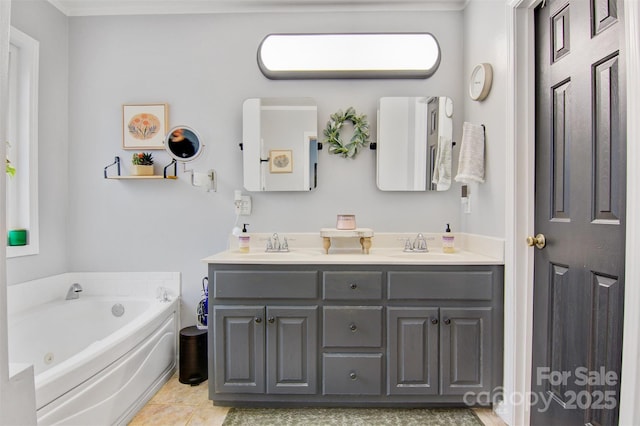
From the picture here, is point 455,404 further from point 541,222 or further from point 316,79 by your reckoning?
point 316,79

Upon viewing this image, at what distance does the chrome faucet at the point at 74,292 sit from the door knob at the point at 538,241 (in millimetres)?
2770

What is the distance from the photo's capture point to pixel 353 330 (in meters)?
1.87

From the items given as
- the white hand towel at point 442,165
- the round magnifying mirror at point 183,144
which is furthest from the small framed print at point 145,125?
the white hand towel at point 442,165

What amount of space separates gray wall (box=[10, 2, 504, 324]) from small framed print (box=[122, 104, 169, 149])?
65 mm

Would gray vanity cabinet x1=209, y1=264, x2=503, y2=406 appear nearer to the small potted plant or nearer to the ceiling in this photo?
the small potted plant

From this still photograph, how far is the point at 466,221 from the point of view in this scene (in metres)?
2.31

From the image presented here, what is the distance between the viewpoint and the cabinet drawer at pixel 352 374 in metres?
1.86

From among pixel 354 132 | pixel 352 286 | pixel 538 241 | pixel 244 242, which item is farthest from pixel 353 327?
pixel 354 132

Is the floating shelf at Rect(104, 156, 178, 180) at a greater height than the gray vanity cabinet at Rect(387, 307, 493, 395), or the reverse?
the floating shelf at Rect(104, 156, 178, 180)

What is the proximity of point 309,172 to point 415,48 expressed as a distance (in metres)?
1.12

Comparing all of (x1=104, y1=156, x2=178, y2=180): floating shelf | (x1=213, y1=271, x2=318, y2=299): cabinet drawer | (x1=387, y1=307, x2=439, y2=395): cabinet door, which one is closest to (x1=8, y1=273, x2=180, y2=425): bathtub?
(x1=213, y1=271, x2=318, y2=299): cabinet drawer

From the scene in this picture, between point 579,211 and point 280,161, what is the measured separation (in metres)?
1.68

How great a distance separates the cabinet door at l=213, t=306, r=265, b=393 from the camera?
1.88 m

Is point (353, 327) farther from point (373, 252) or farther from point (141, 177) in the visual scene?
→ point (141, 177)
